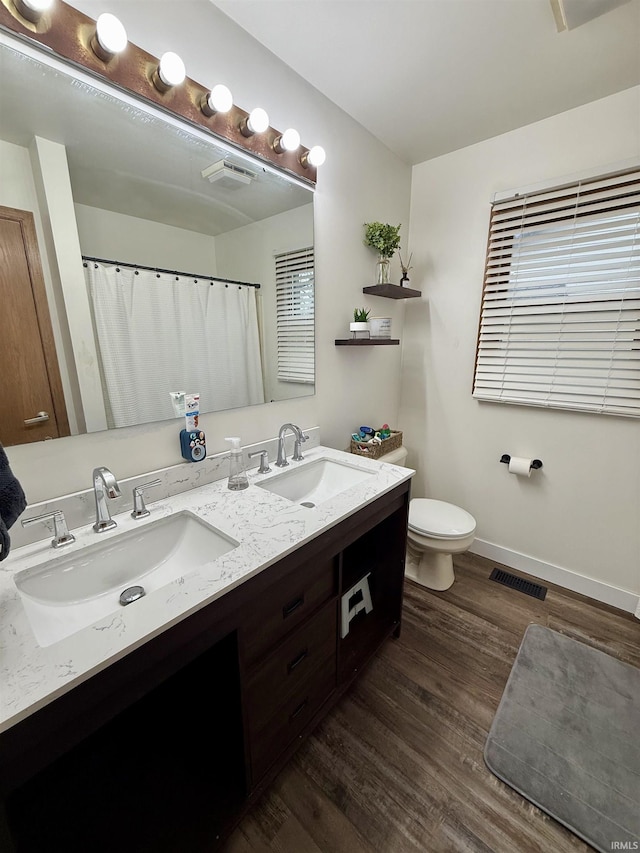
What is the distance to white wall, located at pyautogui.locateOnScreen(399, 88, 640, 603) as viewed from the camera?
68.1 inches

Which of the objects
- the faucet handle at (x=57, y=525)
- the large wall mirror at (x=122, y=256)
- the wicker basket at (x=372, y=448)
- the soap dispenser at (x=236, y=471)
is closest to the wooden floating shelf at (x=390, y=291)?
the large wall mirror at (x=122, y=256)

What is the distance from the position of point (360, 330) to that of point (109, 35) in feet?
4.25

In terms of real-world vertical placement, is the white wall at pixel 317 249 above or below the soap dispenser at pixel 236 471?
above

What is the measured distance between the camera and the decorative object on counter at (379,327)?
1.85m

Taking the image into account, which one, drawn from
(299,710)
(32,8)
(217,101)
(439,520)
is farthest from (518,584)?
(32,8)

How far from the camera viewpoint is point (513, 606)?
1.89 m

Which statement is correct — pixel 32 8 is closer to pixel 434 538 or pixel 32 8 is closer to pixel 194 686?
pixel 194 686

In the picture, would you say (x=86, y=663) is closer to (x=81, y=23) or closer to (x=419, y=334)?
(x=81, y=23)

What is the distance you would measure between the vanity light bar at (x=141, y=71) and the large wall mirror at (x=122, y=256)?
30 mm

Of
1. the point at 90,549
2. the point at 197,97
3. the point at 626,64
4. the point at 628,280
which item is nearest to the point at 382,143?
the point at 626,64

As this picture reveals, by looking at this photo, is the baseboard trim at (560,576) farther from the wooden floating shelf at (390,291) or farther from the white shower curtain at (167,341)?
the white shower curtain at (167,341)

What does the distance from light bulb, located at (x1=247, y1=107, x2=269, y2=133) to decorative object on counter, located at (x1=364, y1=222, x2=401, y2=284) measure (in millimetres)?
751

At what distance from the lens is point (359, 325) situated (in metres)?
1.80

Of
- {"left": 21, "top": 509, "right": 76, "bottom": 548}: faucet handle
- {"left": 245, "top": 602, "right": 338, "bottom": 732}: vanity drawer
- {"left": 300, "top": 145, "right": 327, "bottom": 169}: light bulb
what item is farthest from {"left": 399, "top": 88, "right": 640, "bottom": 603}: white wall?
{"left": 21, "top": 509, "right": 76, "bottom": 548}: faucet handle
